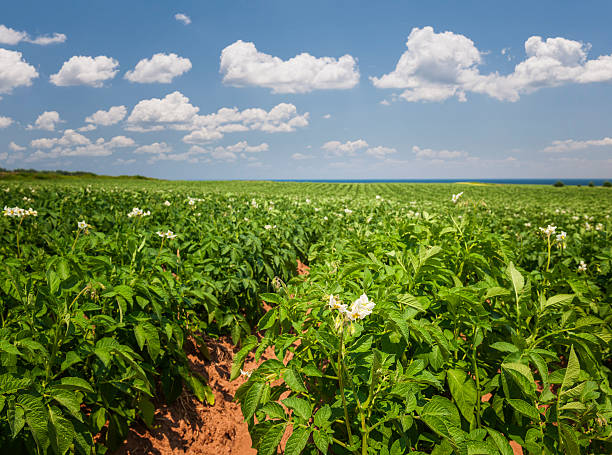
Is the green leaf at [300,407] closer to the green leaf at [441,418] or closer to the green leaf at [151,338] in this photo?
the green leaf at [441,418]

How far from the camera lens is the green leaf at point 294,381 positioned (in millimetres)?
1358

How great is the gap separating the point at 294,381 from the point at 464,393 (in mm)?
883

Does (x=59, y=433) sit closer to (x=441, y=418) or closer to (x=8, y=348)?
(x=8, y=348)

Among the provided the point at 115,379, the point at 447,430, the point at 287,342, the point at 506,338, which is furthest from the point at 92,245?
the point at 506,338

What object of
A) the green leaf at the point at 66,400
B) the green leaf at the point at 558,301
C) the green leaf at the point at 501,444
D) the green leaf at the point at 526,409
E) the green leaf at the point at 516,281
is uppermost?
the green leaf at the point at 516,281

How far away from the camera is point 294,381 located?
1381 millimetres

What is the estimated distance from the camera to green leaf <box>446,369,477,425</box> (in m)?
1.53

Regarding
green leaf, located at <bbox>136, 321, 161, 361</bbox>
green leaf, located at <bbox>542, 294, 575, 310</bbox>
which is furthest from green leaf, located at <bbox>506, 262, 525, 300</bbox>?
green leaf, located at <bbox>136, 321, 161, 361</bbox>

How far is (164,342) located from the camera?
2.53m

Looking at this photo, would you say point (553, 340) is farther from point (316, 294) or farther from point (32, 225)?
point (32, 225)

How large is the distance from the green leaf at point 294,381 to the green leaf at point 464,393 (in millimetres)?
776

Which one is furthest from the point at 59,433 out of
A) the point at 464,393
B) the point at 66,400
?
the point at 464,393

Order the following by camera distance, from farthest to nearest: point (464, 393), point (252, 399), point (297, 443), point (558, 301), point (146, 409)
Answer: point (146, 409), point (558, 301), point (464, 393), point (252, 399), point (297, 443)

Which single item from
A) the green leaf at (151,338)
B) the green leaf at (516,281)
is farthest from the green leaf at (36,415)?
the green leaf at (516,281)
